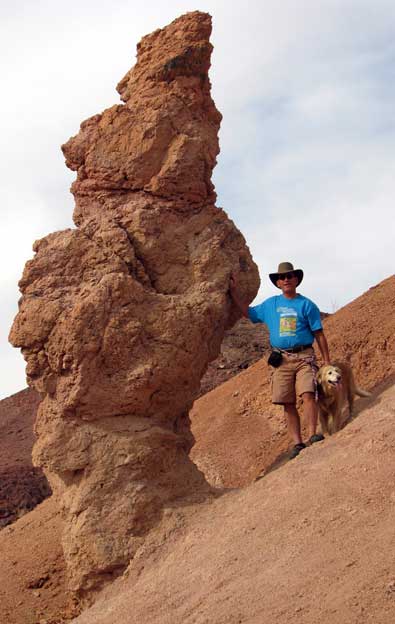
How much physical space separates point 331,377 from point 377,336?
450cm

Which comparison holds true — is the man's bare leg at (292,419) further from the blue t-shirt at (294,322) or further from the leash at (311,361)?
the blue t-shirt at (294,322)

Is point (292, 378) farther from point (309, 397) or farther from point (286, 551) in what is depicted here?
point (286, 551)

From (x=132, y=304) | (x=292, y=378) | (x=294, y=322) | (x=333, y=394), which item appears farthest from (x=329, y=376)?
(x=132, y=304)

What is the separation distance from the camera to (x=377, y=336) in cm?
1182

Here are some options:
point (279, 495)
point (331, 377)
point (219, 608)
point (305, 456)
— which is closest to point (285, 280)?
point (331, 377)

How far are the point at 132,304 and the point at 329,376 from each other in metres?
1.86

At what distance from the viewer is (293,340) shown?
7531 millimetres

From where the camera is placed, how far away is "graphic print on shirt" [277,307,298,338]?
7.52 metres

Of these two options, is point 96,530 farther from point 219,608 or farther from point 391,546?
point 391,546

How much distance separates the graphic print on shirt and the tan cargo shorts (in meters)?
0.20

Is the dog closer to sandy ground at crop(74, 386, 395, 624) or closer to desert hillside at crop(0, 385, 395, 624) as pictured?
desert hillside at crop(0, 385, 395, 624)

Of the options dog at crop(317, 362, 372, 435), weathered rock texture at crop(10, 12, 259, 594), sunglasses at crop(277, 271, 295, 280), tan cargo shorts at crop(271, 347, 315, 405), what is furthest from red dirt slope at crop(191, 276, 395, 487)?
weathered rock texture at crop(10, 12, 259, 594)

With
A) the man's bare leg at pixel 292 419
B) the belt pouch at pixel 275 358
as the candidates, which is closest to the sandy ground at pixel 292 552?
the man's bare leg at pixel 292 419

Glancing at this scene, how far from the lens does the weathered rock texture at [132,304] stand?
690 cm
